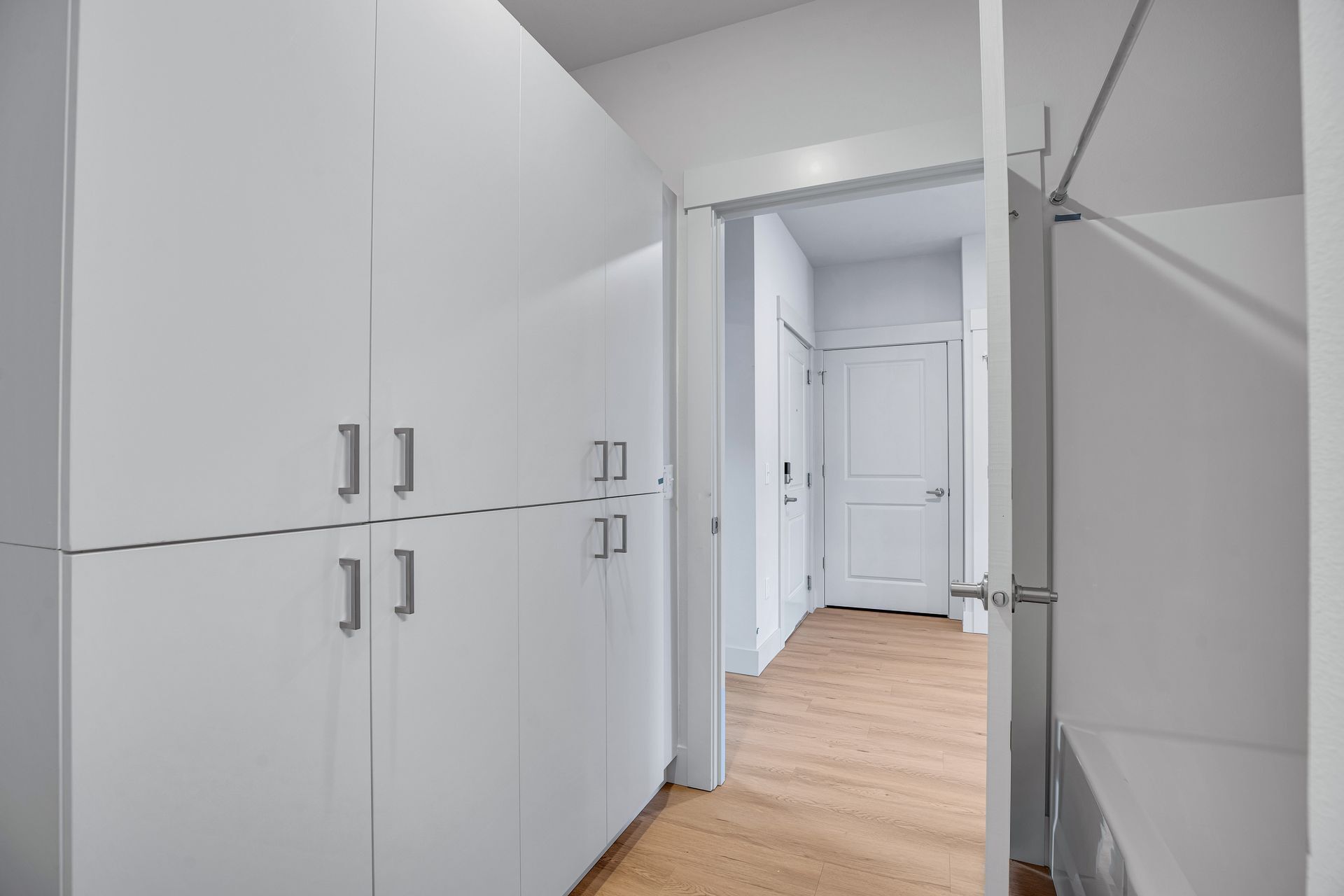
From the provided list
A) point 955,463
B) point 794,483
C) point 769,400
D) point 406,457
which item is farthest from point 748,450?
point 406,457

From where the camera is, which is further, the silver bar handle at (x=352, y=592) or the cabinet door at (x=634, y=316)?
the cabinet door at (x=634, y=316)

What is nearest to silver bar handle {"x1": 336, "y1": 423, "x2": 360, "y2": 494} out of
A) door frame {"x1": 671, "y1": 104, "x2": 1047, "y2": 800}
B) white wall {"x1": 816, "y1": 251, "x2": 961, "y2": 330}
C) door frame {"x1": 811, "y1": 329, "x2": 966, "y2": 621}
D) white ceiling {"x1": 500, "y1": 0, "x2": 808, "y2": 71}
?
door frame {"x1": 671, "y1": 104, "x2": 1047, "y2": 800}

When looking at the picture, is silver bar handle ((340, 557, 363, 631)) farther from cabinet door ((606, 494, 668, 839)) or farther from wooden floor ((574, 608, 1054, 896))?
wooden floor ((574, 608, 1054, 896))

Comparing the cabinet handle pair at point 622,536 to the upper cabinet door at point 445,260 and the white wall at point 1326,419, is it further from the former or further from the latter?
the white wall at point 1326,419

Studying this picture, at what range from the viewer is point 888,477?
4816mm

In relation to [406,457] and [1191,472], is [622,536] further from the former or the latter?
[1191,472]

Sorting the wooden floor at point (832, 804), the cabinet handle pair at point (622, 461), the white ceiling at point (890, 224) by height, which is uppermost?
the white ceiling at point (890, 224)

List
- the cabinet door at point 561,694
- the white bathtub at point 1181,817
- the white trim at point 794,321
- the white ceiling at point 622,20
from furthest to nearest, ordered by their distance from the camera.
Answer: the white trim at point 794,321 → the white ceiling at point 622,20 → the cabinet door at point 561,694 → the white bathtub at point 1181,817

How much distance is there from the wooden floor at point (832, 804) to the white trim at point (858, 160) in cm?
207

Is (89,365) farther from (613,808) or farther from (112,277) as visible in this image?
(613,808)

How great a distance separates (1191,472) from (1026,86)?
1.46 m

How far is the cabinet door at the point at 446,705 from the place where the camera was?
1057 mm

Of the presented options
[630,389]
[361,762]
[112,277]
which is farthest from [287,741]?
[630,389]

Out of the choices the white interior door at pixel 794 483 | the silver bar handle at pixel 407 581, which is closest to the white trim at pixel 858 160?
the silver bar handle at pixel 407 581
